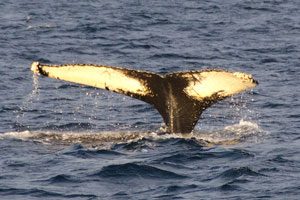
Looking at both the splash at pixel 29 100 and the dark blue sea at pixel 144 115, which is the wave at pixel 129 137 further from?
the splash at pixel 29 100

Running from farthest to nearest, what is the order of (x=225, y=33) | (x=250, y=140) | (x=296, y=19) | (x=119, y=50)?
1. (x=296, y=19)
2. (x=225, y=33)
3. (x=119, y=50)
4. (x=250, y=140)

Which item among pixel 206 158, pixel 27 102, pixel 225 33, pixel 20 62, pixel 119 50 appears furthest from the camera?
pixel 225 33

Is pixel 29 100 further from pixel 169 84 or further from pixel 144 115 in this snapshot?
pixel 169 84

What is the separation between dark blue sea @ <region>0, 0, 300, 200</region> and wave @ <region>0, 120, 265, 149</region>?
0.02m

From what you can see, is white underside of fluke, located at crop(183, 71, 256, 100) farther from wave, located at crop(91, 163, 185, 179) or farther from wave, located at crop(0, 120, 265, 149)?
wave, located at crop(91, 163, 185, 179)

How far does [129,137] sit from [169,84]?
5.50 ft

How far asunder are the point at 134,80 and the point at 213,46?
15.7m

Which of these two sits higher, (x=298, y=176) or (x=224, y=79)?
(x=224, y=79)

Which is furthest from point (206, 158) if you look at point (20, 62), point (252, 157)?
point (20, 62)

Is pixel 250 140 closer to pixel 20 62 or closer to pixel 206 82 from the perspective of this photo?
pixel 206 82

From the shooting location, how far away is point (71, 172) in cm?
1516

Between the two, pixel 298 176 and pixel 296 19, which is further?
pixel 296 19

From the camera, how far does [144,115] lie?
68.5 feet

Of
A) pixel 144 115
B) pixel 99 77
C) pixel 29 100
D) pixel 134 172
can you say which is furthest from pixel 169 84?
pixel 29 100
